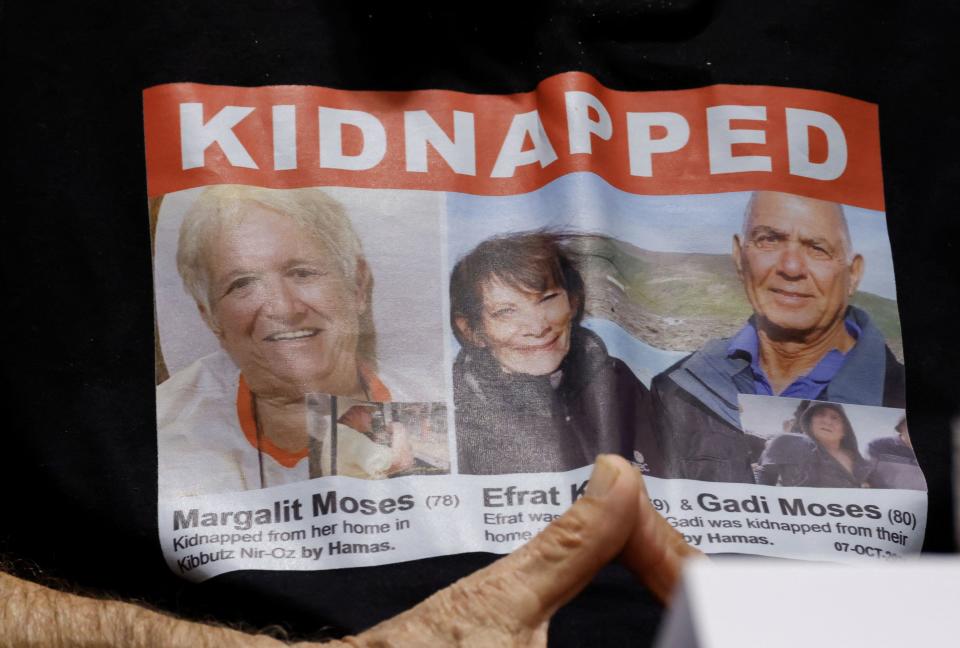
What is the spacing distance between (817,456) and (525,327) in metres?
0.25

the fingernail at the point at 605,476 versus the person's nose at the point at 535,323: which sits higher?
the person's nose at the point at 535,323

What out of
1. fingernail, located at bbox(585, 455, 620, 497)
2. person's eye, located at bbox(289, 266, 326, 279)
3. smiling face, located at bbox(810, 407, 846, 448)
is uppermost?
person's eye, located at bbox(289, 266, 326, 279)

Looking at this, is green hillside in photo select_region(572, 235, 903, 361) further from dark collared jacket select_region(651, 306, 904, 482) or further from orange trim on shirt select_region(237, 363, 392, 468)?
orange trim on shirt select_region(237, 363, 392, 468)

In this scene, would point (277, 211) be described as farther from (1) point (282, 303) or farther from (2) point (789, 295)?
(2) point (789, 295)

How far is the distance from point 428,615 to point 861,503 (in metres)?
0.37

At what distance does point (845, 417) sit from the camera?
32.5 inches

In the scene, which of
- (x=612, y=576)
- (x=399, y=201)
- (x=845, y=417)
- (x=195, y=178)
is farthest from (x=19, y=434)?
(x=845, y=417)

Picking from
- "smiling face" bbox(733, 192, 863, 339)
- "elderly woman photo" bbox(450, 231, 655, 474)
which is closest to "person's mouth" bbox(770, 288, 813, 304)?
"smiling face" bbox(733, 192, 863, 339)

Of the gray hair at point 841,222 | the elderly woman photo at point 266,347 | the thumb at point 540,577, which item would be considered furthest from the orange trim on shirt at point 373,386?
the gray hair at point 841,222

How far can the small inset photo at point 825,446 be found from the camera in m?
0.81

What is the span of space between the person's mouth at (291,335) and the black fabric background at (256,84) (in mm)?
93

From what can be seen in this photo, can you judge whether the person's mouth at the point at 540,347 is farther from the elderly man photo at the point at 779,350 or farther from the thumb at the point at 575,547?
the thumb at the point at 575,547

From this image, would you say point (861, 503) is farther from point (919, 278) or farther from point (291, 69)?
point (291, 69)

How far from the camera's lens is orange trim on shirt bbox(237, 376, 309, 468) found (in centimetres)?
78
